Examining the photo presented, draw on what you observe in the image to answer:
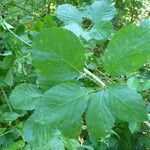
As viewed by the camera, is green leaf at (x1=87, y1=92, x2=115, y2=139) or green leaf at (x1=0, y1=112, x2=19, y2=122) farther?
green leaf at (x1=0, y1=112, x2=19, y2=122)

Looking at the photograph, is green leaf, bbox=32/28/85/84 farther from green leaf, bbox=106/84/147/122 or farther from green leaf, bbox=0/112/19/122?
green leaf, bbox=0/112/19/122

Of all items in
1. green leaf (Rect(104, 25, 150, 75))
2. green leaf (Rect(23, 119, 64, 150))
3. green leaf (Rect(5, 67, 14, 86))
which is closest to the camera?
green leaf (Rect(104, 25, 150, 75))

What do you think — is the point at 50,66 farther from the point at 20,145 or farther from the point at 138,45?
the point at 20,145

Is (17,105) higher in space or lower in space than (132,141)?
higher

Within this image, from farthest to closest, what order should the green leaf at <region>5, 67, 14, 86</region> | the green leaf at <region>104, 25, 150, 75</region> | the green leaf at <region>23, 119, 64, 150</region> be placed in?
the green leaf at <region>5, 67, 14, 86</region>
the green leaf at <region>23, 119, 64, 150</region>
the green leaf at <region>104, 25, 150, 75</region>

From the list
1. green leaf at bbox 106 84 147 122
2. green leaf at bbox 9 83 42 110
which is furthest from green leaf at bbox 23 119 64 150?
green leaf at bbox 106 84 147 122

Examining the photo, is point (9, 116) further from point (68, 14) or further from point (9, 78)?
point (68, 14)

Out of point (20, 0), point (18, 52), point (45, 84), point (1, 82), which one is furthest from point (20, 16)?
point (45, 84)
